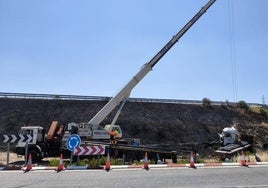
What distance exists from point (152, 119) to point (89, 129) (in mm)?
22538

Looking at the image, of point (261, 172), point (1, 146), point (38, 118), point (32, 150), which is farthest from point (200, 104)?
point (261, 172)

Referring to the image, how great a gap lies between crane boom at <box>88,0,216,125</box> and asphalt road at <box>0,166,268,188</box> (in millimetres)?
14235

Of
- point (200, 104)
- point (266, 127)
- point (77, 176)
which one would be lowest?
point (77, 176)

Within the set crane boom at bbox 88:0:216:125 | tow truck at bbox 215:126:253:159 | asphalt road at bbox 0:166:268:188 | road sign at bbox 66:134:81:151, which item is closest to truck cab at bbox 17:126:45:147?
crane boom at bbox 88:0:216:125

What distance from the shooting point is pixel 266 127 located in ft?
181

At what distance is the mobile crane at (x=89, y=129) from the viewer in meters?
26.0

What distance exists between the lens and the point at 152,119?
49.4 m

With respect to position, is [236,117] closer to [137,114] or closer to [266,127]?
[266,127]

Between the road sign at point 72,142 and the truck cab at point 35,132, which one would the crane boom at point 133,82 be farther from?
the road sign at point 72,142

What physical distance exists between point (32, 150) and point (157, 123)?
25.5 m

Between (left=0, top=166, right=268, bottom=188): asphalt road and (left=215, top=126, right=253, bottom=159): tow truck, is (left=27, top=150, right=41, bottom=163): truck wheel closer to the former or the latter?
(left=0, top=166, right=268, bottom=188): asphalt road

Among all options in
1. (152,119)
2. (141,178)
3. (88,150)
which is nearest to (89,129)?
(88,150)

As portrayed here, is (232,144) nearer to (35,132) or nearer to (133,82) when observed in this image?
(133,82)

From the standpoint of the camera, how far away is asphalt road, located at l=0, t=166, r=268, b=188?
11062mm
